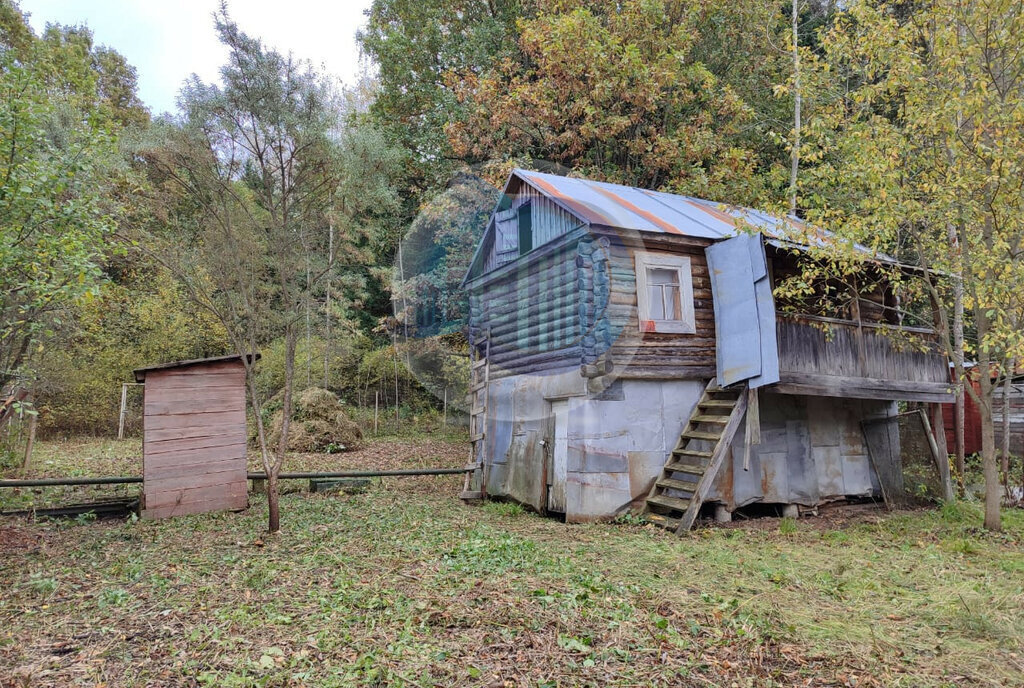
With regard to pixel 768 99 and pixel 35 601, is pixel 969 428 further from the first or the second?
pixel 35 601

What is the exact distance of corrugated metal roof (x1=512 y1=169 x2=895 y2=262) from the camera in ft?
33.3

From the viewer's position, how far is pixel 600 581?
5.91 m

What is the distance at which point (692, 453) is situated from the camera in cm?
975

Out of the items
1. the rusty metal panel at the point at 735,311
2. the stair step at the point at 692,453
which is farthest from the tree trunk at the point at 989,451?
the stair step at the point at 692,453

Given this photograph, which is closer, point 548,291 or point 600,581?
point 600,581

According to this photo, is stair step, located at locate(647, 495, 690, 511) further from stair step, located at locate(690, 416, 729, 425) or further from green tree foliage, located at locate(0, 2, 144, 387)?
green tree foliage, located at locate(0, 2, 144, 387)

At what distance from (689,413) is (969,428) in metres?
10.9

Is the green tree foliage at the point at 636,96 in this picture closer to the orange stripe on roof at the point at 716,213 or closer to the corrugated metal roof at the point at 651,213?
the orange stripe on roof at the point at 716,213

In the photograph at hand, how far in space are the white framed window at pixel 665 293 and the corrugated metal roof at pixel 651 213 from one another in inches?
21.5

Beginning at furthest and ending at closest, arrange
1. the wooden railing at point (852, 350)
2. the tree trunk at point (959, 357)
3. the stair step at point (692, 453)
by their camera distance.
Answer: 1. the wooden railing at point (852, 350)
2. the tree trunk at point (959, 357)
3. the stair step at point (692, 453)

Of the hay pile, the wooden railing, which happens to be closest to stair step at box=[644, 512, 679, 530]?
the wooden railing

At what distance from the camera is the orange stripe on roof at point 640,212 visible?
10.6m

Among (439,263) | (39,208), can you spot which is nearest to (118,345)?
(439,263)

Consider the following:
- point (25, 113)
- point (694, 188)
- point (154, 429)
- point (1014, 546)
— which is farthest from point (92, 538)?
point (694, 188)
